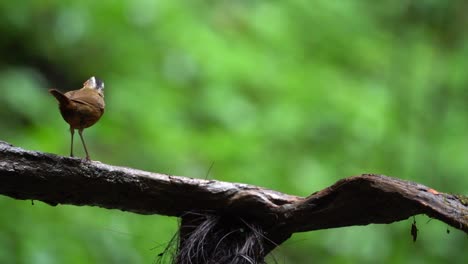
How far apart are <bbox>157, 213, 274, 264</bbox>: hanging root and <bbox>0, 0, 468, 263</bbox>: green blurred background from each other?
0.73 metres

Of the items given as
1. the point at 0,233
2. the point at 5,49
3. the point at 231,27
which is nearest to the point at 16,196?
the point at 0,233

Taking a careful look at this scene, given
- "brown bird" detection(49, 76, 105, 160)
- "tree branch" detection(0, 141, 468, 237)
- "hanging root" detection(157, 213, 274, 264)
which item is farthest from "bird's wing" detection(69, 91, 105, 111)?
"hanging root" detection(157, 213, 274, 264)

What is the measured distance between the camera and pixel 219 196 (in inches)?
44.7

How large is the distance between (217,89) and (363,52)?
78cm

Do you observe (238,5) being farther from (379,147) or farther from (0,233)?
(0,233)

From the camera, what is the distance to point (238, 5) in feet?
9.96

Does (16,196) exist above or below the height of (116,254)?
above

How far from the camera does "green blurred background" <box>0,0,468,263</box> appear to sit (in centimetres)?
221

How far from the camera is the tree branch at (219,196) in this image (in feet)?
3.38

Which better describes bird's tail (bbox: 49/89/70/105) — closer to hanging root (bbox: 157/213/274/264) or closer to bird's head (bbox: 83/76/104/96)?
bird's head (bbox: 83/76/104/96)

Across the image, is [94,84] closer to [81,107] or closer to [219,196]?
[81,107]

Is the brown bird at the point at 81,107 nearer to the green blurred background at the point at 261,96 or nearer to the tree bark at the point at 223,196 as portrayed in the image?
the tree bark at the point at 223,196

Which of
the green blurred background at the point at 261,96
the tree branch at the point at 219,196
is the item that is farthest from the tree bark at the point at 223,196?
the green blurred background at the point at 261,96

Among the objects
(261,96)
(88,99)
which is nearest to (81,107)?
(88,99)
